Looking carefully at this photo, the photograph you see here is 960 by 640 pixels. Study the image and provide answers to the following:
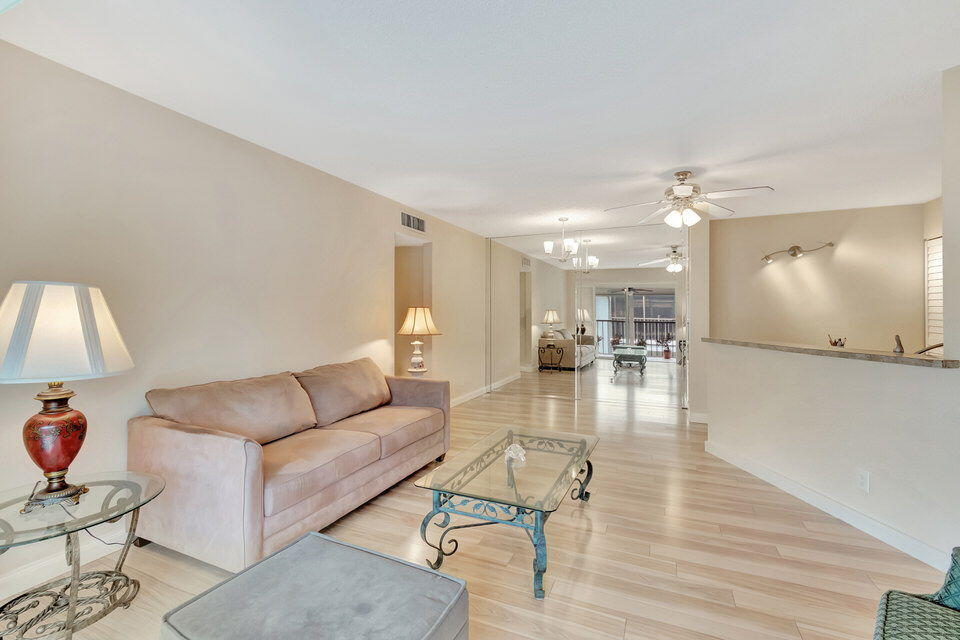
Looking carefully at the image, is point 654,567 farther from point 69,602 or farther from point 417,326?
point 417,326

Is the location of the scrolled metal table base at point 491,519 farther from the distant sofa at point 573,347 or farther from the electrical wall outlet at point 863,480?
the distant sofa at point 573,347

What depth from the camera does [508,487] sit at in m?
2.20

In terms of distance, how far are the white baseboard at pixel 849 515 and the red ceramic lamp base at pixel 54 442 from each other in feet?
12.9

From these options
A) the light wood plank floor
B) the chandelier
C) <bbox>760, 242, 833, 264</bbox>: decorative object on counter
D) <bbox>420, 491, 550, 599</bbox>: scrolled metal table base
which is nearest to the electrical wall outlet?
the light wood plank floor

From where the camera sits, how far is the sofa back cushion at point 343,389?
9.94ft

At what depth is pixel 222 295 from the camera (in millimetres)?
2752

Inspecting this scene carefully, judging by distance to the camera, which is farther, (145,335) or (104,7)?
(145,335)

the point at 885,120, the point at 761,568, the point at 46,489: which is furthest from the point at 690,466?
the point at 46,489

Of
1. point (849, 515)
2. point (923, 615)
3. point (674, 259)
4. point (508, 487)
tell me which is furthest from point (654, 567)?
point (674, 259)

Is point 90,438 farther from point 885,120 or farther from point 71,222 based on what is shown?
point 885,120

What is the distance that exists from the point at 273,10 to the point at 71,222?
4.91 ft

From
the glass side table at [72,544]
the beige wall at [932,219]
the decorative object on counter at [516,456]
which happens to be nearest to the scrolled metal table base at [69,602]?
the glass side table at [72,544]

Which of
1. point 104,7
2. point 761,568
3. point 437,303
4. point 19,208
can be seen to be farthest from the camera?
point 437,303

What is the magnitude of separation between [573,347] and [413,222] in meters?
3.36
